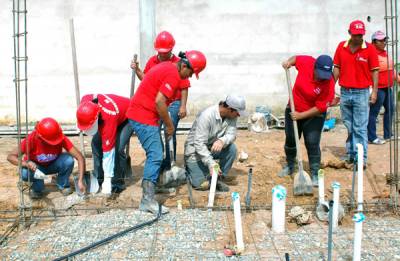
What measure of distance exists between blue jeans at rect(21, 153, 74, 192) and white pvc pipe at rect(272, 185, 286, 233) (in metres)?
2.45

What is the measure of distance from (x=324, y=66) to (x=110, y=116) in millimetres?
2403

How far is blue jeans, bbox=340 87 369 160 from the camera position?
257 inches

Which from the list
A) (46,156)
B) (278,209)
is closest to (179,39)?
(46,156)

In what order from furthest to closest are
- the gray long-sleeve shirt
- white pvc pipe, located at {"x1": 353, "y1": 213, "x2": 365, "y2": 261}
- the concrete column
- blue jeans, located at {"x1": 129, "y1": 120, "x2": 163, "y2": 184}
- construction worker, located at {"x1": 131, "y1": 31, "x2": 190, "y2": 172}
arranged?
1. the concrete column
2. construction worker, located at {"x1": 131, "y1": 31, "x2": 190, "y2": 172}
3. the gray long-sleeve shirt
4. blue jeans, located at {"x1": 129, "y1": 120, "x2": 163, "y2": 184}
5. white pvc pipe, located at {"x1": 353, "y1": 213, "x2": 365, "y2": 261}

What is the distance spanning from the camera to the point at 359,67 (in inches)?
254

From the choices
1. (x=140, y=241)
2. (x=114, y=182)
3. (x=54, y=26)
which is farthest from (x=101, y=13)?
(x=140, y=241)

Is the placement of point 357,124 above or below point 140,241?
above

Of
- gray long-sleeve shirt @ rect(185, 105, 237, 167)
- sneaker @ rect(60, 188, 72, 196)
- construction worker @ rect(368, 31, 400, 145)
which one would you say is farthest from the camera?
construction worker @ rect(368, 31, 400, 145)

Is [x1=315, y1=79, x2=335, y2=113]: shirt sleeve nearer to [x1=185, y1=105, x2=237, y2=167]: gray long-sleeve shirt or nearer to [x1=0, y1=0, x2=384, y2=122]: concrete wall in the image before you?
[x1=185, y1=105, x2=237, y2=167]: gray long-sleeve shirt

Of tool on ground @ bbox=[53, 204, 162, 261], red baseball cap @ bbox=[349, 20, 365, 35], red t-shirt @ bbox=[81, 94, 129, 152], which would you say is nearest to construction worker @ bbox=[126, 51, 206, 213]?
tool on ground @ bbox=[53, 204, 162, 261]

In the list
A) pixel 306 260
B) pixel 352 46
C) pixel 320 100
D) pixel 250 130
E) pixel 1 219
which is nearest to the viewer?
pixel 306 260

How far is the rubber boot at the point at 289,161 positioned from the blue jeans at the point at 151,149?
1908 mm

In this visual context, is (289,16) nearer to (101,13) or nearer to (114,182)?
(101,13)

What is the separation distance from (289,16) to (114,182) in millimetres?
5700
